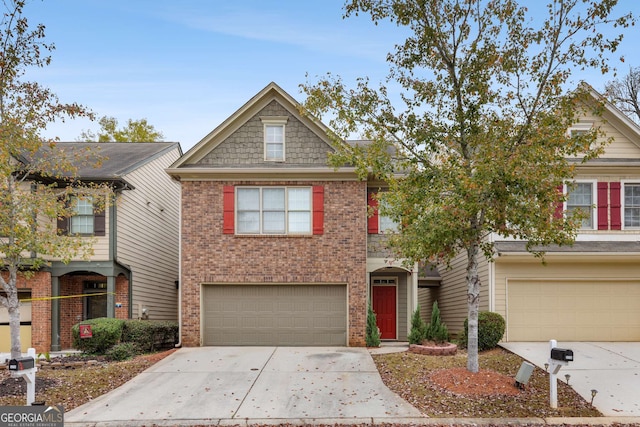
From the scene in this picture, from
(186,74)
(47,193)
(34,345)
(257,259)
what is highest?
(186,74)

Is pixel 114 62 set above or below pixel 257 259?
above

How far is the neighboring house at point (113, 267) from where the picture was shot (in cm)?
1694

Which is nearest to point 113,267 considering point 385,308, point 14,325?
point 14,325

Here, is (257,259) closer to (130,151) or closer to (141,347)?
(141,347)

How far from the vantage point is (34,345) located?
16.7m

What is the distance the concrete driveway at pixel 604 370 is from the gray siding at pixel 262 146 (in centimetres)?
781

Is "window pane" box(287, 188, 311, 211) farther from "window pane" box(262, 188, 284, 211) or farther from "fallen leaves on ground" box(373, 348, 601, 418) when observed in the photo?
"fallen leaves on ground" box(373, 348, 601, 418)

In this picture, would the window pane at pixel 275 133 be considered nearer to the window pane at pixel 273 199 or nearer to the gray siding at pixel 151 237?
the window pane at pixel 273 199

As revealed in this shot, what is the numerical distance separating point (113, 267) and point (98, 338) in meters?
2.76

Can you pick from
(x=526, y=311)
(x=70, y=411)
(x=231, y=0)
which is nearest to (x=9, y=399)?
(x=70, y=411)

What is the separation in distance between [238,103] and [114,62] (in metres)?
4.79

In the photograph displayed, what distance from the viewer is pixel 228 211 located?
16.6 meters

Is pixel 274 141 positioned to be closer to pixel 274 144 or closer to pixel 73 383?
pixel 274 144

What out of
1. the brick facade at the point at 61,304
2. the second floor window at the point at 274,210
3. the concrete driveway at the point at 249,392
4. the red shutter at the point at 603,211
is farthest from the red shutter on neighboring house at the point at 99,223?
the red shutter at the point at 603,211
